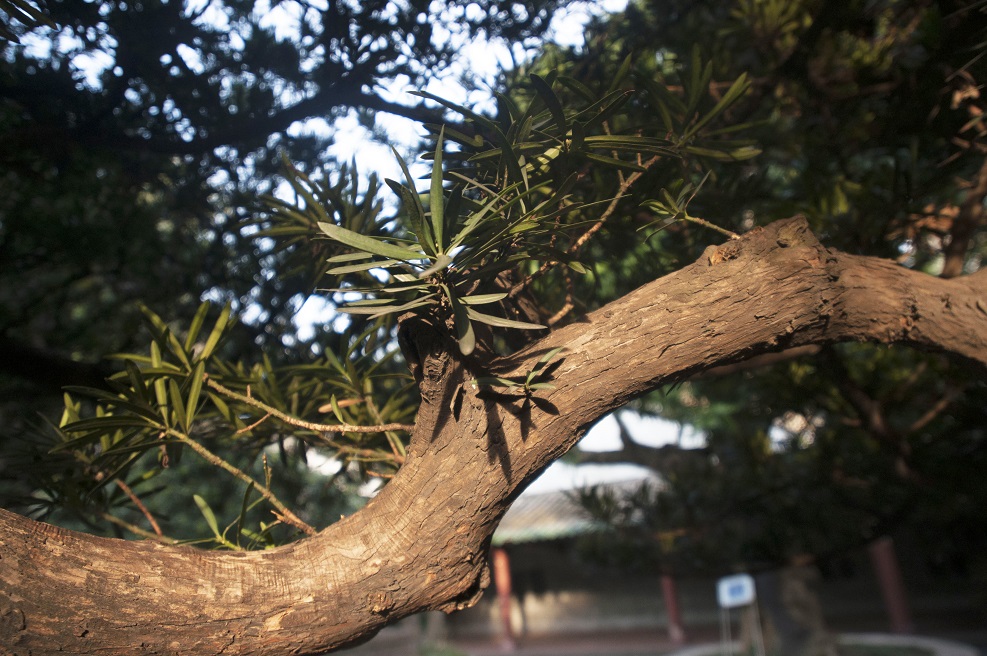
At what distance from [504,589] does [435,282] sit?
34.0ft

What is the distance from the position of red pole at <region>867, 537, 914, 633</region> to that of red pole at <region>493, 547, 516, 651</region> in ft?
15.8

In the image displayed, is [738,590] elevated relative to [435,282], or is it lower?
lower

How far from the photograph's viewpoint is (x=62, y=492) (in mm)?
1416

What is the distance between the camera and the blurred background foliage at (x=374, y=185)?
1.44m

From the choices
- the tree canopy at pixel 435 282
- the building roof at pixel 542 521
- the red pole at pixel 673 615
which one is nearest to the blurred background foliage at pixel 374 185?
the tree canopy at pixel 435 282

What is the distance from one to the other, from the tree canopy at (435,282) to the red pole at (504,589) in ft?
25.3

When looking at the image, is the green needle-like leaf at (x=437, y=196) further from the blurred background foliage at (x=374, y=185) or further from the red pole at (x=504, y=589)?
the red pole at (x=504, y=589)

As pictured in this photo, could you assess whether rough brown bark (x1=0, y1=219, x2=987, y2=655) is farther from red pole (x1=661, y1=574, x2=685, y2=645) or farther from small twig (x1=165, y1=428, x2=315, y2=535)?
red pole (x1=661, y1=574, x2=685, y2=645)

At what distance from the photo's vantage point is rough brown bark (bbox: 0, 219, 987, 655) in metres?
0.84

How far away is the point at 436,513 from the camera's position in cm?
104

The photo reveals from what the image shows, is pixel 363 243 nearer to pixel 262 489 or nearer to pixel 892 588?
pixel 262 489

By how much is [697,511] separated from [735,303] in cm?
323

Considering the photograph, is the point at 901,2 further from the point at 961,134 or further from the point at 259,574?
the point at 259,574

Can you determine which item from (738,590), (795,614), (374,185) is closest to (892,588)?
(795,614)
